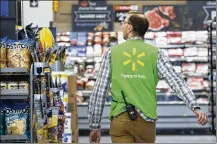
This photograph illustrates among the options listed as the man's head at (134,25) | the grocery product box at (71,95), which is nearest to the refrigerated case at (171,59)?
the grocery product box at (71,95)

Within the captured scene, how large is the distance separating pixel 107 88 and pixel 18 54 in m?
0.78

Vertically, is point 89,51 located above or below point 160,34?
below

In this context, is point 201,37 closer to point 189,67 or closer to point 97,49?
point 189,67

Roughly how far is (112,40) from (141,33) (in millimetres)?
9058

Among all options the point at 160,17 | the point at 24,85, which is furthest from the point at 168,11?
the point at 24,85

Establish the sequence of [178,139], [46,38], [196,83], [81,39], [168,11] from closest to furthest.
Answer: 1. [46,38]
2. [178,139]
3. [196,83]
4. [81,39]
5. [168,11]

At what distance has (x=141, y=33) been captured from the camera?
13.7ft

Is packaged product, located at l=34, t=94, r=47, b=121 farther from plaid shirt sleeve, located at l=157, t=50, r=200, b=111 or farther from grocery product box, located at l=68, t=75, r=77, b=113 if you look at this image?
grocery product box, located at l=68, t=75, r=77, b=113

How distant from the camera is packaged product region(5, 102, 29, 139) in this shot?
4355 millimetres

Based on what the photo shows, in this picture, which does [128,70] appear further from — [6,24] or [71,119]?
[71,119]

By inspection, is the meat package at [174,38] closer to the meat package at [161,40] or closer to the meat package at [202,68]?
the meat package at [161,40]

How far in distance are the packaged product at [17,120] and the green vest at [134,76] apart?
0.70 meters

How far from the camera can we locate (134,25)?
13.6 ft

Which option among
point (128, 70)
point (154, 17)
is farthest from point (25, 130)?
point (154, 17)
